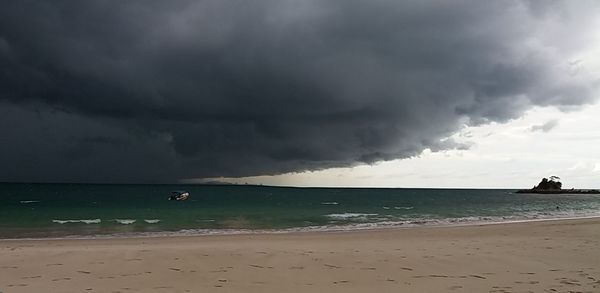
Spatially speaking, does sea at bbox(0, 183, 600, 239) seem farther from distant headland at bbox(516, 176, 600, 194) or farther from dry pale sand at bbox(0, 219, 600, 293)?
distant headland at bbox(516, 176, 600, 194)

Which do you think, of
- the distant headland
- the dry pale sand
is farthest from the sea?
the distant headland

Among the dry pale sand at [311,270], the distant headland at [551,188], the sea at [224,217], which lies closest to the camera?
the dry pale sand at [311,270]

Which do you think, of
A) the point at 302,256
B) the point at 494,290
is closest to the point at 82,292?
the point at 302,256

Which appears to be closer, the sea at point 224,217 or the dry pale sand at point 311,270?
the dry pale sand at point 311,270

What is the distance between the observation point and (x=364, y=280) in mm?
10266

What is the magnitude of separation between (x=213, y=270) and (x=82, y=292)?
3425 mm

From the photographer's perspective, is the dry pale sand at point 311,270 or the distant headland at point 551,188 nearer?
the dry pale sand at point 311,270

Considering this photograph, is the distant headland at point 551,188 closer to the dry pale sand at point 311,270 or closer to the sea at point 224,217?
the sea at point 224,217

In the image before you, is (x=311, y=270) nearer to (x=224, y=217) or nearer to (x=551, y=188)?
(x=224, y=217)

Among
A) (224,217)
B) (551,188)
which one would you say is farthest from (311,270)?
(551,188)

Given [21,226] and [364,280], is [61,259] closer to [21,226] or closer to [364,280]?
[364,280]

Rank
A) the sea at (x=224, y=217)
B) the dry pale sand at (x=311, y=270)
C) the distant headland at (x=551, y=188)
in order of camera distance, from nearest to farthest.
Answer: the dry pale sand at (x=311, y=270), the sea at (x=224, y=217), the distant headland at (x=551, y=188)

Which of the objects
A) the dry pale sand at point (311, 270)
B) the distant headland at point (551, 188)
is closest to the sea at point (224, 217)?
the dry pale sand at point (311, 270)

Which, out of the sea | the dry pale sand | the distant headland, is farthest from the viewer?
the distant headland
